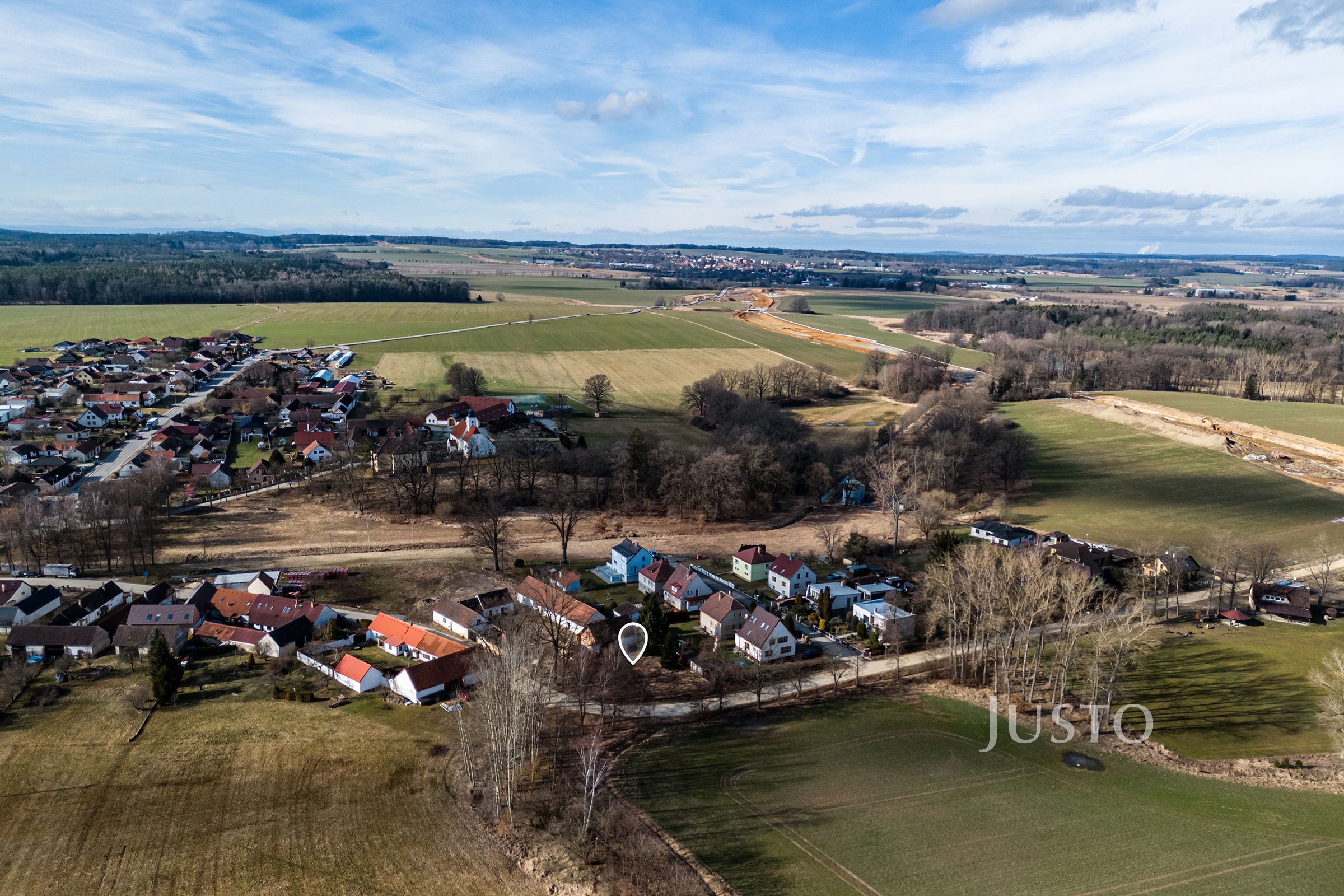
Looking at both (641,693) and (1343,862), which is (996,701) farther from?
(641,693)

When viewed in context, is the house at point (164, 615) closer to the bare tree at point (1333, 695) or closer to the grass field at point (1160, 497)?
the bare tree at point (1333, 695)

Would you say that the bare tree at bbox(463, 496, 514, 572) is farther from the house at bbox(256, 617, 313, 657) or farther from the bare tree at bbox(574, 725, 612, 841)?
the bare tree at bbox(574, 725, 612, 841)

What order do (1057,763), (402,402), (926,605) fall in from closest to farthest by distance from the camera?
(1057,763), (926,605), (402,402)

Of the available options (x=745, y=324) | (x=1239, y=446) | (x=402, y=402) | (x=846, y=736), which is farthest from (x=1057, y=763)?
(x=745, y=324)

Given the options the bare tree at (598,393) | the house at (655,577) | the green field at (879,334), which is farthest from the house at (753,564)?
the green field at (879,334)

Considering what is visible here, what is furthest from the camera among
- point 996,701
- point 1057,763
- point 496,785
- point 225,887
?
point 996,701

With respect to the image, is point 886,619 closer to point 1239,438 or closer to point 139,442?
point 1239,438

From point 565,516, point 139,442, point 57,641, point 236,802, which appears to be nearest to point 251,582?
point 57,641
